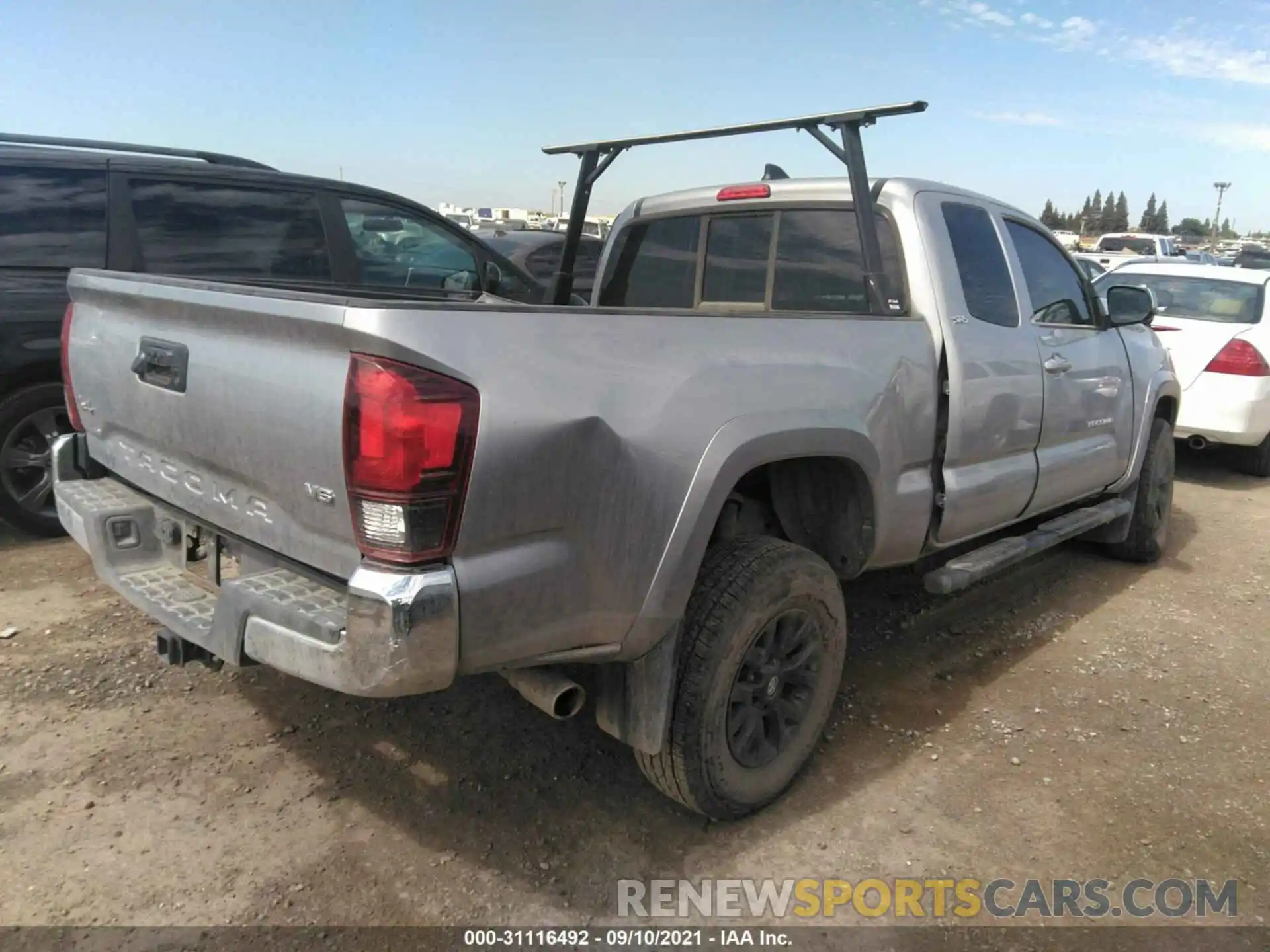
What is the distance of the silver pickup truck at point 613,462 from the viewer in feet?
6.35

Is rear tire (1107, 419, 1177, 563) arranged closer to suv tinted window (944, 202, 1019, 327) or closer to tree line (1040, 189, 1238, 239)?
suv tinted window (944, 202, 1019, 327)

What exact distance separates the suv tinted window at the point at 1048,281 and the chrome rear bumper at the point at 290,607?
3071 mm

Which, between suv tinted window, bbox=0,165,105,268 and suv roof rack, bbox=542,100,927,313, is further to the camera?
suv tinted window, bbox=0,165,105,268

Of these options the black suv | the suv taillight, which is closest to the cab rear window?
the black suv

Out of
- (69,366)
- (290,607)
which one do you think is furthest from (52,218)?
(290,607)

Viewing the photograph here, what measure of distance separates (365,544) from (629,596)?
66 centimetres

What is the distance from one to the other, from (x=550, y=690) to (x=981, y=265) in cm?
248

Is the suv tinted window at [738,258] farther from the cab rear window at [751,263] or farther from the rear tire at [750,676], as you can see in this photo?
the rear tire at [750,676]

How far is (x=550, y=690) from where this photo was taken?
2.29 metres

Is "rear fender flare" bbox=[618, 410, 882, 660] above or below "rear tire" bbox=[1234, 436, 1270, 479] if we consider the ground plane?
above

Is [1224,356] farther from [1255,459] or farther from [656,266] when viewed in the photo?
[656,266]

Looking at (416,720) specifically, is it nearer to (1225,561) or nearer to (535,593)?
(535,593)

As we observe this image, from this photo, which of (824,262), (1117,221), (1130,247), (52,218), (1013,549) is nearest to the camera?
(824,262)

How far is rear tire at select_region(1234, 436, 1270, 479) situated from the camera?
779cm
